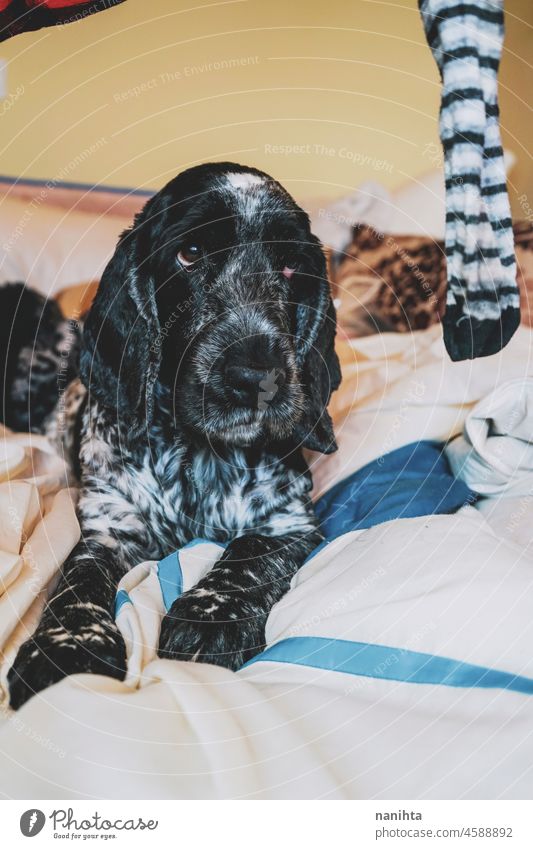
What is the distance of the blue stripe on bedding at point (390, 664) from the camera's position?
1288 mm

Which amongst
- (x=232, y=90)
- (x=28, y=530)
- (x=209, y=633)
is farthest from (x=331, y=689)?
(x=232, y=90)

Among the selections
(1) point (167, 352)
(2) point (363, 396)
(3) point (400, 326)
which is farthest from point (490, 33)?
(1) point (167, 352)

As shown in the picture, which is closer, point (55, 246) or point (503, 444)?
point (503, 444)

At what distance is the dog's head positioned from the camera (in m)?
1.81

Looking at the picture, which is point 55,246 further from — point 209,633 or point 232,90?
point 209,633

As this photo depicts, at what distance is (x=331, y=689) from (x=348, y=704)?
61 mm

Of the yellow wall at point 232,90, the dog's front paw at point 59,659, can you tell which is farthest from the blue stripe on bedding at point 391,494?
the yellow wall at point 232,90

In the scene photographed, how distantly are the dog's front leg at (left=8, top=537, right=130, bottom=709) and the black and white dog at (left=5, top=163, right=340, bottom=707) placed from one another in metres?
0.01

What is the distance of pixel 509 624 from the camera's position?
4.38ft

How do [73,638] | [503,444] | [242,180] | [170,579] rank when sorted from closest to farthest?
[73,638] → [170,579] → [242,180] → [503,444]

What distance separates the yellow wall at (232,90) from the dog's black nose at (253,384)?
98 cm

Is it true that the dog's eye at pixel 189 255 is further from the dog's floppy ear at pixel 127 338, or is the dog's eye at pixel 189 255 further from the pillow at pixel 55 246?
the pillow at pixel 55 246

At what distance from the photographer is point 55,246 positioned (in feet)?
7.88

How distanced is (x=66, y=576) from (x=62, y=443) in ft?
2.66
